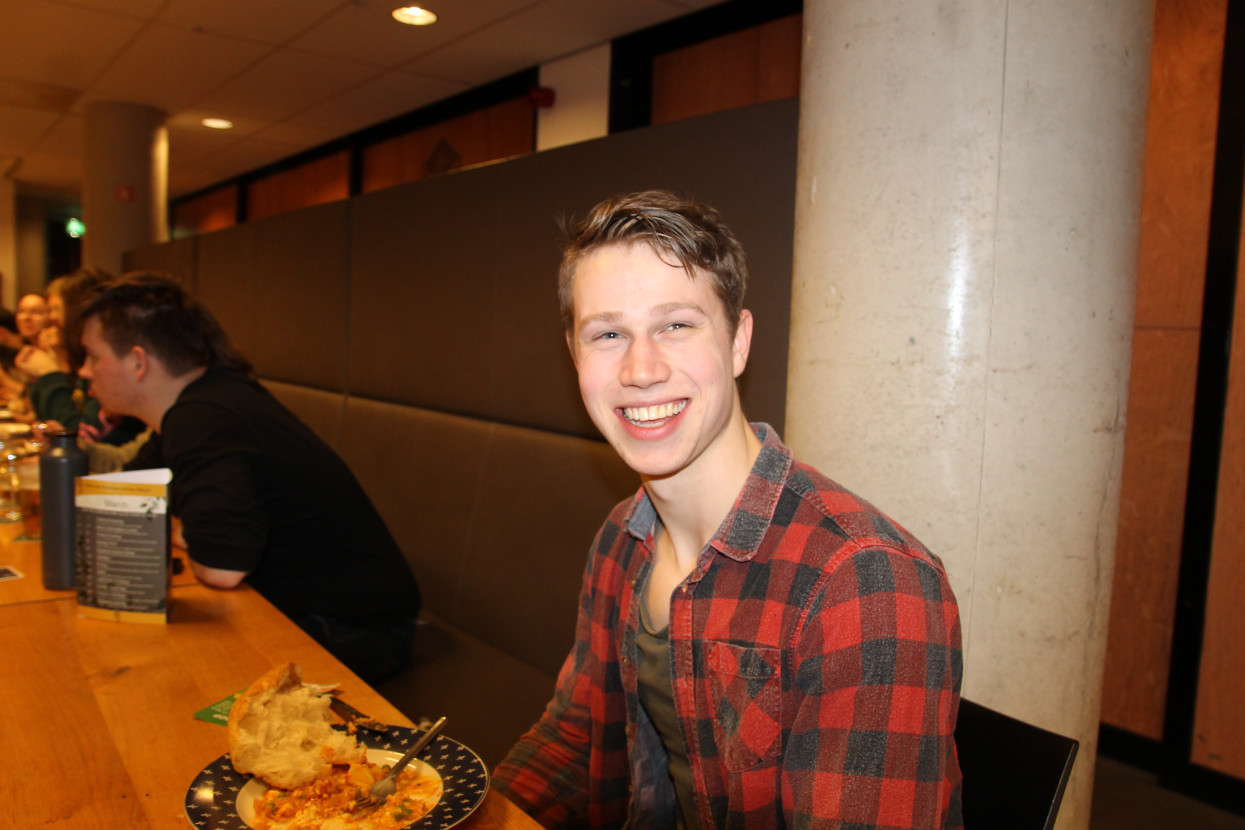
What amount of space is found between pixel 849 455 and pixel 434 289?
1.74 meters

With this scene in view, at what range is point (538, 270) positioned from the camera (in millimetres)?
2285

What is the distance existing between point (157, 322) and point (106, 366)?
0.51 ft

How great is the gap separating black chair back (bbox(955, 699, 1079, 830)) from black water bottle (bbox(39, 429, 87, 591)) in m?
1.47

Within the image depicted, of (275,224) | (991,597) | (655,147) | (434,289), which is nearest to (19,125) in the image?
(275,224)

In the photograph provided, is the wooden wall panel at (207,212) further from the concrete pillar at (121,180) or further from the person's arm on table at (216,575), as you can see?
the person's arm on table at (216,575)

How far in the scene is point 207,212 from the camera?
30.9 feet

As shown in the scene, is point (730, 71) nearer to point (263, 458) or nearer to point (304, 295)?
point (304, 295)

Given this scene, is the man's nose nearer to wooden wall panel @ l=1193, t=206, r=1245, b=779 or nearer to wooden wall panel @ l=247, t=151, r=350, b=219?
wooden wall panel @ l=1193, t=206, r=1245, b=779

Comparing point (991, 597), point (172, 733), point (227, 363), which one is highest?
point (227, 363)

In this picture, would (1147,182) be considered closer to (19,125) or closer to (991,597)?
(991,597)

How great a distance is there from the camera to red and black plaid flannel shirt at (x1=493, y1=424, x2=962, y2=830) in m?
0.79

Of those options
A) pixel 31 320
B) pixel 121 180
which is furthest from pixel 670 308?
pixel 121 180

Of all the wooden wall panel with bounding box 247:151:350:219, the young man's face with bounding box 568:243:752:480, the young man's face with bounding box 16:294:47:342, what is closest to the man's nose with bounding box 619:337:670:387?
the young man's face with bounding box 568:243:752:480

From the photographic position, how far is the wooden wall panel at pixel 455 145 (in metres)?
4.82
